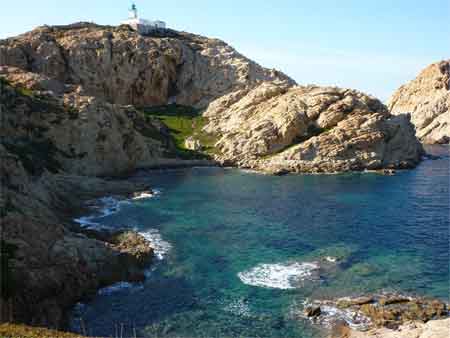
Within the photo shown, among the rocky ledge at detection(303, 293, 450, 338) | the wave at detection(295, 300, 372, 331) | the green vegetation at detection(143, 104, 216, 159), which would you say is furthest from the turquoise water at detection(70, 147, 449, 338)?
the green vegetation at detection(143, 104, 216, 159)

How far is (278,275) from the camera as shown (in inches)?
1864

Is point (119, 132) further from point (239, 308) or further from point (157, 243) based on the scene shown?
point (239, 308)

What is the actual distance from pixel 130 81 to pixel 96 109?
159 ft

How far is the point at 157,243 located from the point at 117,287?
44.0ft

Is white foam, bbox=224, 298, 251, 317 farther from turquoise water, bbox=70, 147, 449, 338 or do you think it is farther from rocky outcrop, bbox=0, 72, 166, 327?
rocky outcrop, bbox=0, 72, 166, 327

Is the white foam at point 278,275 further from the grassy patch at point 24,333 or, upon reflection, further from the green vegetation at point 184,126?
the green vegetation at point 184,126

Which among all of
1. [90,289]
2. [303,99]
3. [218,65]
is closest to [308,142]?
[303,99]

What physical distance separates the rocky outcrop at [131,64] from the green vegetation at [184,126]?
585 cm

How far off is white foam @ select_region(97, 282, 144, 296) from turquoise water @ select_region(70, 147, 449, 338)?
0.45 m

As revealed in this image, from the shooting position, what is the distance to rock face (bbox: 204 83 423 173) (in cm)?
11131

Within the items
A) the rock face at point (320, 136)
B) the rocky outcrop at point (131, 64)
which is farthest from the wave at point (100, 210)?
the rocky outcrop at point (131, 64)

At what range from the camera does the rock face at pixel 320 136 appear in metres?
111

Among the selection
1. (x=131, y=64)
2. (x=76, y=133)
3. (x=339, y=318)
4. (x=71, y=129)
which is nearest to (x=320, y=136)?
(x=76, y=133)

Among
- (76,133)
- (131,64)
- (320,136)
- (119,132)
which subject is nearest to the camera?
(76,133)
